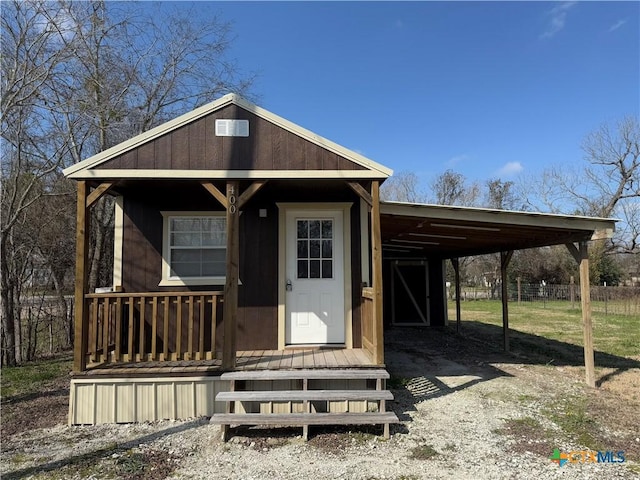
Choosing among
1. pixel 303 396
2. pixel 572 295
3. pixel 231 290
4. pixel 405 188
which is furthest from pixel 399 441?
pixel 405 188

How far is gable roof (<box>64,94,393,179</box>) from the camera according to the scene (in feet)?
14.2

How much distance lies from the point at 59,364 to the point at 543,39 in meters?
12.5

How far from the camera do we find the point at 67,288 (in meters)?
A: 9.49

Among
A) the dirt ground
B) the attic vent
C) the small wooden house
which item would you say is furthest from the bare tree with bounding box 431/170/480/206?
the attic vent

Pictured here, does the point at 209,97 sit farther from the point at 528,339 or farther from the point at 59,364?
the point at 528,339

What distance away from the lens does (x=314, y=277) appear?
5414 mm

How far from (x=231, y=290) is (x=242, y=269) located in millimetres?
1062

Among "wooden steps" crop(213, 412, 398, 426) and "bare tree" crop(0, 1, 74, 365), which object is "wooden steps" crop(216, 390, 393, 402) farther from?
"bare tree" crop(0, 1, 74, 365)

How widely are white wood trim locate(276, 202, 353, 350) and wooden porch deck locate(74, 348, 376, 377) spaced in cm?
47

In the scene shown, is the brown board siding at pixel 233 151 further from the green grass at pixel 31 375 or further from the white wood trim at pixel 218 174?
the green grass at pixel 31 375

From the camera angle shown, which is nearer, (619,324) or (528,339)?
(528,339)

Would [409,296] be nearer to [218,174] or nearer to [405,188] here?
[218,174]

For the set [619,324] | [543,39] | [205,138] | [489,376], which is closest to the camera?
[205,138]

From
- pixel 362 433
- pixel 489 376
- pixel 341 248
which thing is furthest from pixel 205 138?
pixel 489 376
